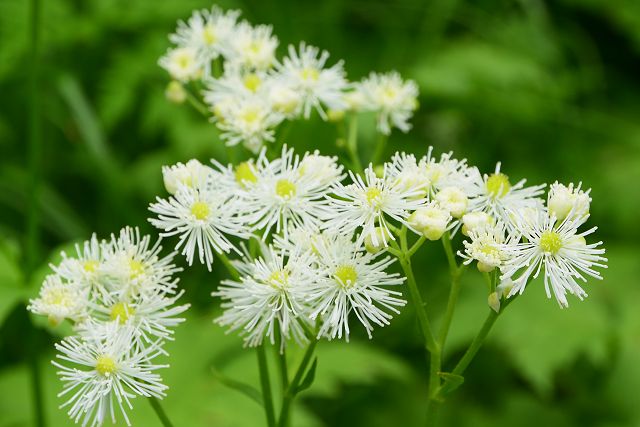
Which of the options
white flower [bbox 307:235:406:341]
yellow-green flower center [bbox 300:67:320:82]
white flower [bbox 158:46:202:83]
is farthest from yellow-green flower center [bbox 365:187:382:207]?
white flower [bbox 158:46:202:83]

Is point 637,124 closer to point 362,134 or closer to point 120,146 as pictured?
point 362,134

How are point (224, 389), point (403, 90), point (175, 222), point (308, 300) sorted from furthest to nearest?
point (224, 389)
point (403, 90)
point (175, 222)
point (308, 300)

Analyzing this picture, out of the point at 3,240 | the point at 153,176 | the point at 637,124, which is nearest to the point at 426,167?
the point at 3,240

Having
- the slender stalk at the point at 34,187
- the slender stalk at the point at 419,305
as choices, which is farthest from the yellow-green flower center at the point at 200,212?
the slender stalk at the point at 34,187

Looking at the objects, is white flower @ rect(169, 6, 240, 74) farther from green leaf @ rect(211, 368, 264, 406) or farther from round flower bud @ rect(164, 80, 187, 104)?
green leaf @ rect(211, 368, 264, 406)

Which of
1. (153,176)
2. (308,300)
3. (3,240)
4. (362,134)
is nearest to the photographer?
(308,300)

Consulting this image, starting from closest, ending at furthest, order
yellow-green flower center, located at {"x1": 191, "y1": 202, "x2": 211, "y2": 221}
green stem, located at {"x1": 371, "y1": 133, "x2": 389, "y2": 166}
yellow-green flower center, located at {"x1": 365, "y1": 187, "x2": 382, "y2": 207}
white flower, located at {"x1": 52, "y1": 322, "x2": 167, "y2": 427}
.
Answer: white flower, located at {"x1": 52, "y1": 322, "x2": 167, "y2": 427} → yellow-green flower center, located at {"x1": 365, "y1": 187, "x2": 382, "y2": 207} → yellow-green flower center, located at {"x1": 191, "y1": 202, "x2": 211, "y2": 221} → green stem, located at {"x1": 371, "y1": 133, "x2": 389, "y2": 166}

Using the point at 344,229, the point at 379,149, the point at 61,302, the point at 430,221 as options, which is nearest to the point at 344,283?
the point at 344,229

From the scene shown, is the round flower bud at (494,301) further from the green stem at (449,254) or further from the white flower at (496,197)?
the white flower at (496,197)
